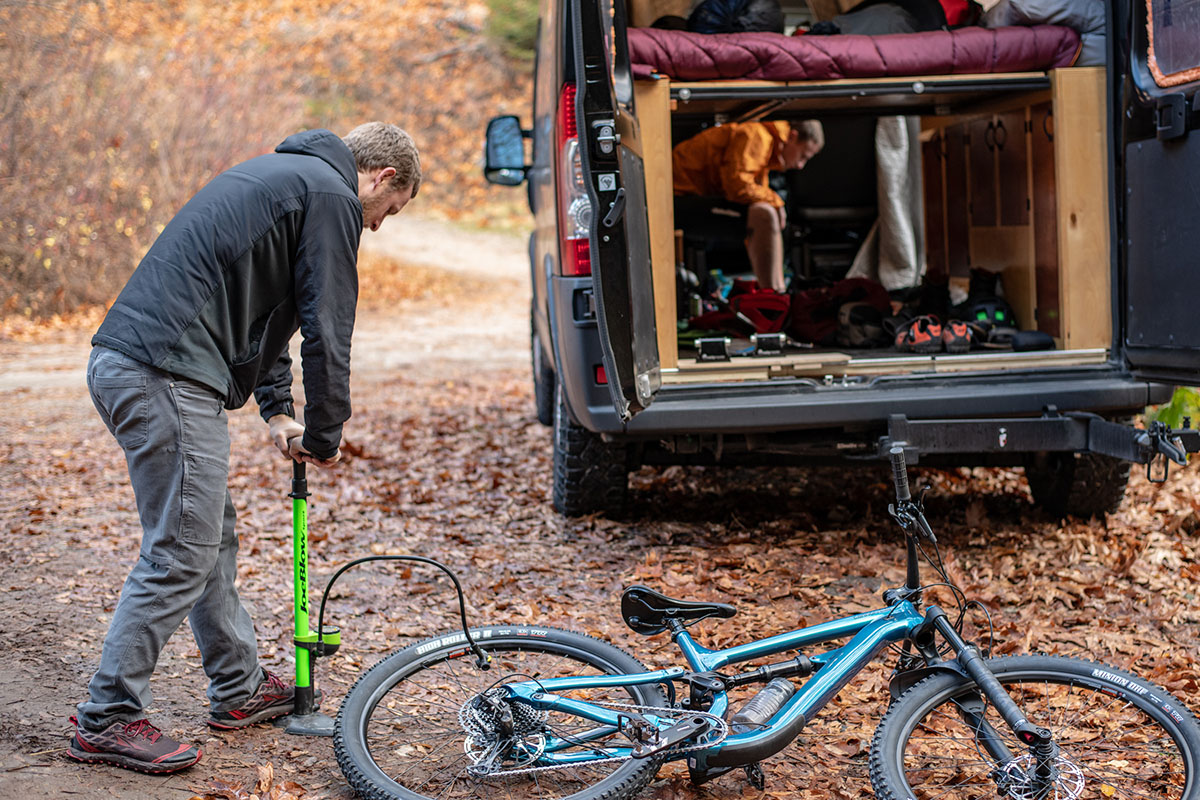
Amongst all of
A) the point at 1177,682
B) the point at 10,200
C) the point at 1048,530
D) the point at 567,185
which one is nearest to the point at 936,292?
the point at 1048,530

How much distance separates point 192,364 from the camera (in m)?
3.06

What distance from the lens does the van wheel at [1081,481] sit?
208 inches

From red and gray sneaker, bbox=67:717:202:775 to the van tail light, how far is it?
2.24 metres

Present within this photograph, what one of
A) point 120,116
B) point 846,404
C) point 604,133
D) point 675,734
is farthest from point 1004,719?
point 120,116

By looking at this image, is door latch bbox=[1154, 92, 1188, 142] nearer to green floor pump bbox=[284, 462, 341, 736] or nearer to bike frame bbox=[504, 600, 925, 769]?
bike frame bbox=[504, 600, 925, 769]

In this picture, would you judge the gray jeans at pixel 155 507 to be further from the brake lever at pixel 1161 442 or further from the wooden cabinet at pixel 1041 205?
the wooden cabinet at pixel 1041 205

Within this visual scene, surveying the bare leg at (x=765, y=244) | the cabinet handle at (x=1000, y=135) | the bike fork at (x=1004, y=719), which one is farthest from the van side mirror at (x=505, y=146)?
the bike fork at (x=1004, y=719)

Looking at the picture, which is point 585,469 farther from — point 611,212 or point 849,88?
point 849,88

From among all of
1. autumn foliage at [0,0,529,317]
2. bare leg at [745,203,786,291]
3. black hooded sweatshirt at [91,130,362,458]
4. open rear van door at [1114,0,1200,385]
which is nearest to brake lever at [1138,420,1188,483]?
open rear van door at [1114,0,1200,385]

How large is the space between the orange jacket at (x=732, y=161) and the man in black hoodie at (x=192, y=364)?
13.7ft

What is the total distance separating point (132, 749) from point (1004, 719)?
2.17 m

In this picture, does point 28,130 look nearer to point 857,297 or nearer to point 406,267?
point 406,267

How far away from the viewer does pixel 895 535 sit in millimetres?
5379

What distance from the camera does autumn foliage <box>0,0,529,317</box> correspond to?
13.0 m
